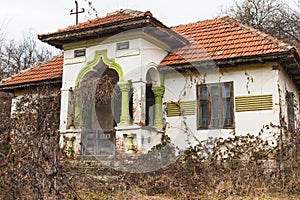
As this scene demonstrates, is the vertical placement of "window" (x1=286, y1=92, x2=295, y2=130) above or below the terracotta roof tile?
below

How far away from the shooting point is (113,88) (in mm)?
13453

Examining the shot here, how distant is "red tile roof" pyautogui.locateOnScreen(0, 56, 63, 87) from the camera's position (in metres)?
15.6

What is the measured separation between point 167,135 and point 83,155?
2658 mm

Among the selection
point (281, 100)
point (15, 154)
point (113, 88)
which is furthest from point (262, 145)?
point (15, 154)

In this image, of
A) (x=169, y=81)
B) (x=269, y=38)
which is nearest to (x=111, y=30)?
(x=169, y=81)

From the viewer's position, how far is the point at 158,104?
13.3 m

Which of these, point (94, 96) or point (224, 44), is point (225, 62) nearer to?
point (224, 44)

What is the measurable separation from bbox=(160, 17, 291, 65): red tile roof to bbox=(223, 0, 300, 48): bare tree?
12.1 meters

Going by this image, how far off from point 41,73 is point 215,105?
24.0 feet

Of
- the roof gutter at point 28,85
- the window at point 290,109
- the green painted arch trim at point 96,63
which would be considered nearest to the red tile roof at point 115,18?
the green painted arch trim at point 96,63

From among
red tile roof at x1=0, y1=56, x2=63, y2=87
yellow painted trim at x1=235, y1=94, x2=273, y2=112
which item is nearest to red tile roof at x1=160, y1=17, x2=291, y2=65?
yellow painted trim at x1=235, y1=94, x2=273, y2=112

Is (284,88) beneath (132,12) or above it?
beneath

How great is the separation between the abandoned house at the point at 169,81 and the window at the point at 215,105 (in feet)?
0.10

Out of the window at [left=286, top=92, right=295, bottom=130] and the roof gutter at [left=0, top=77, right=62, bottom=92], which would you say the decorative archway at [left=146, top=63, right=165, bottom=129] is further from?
Result: the window at [left=286, top=92, right=295, bottom=130]
